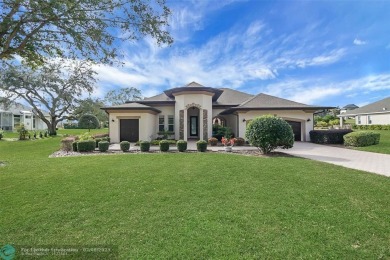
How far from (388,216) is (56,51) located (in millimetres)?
9578

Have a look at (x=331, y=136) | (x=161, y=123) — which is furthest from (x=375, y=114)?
(x=161, y=123)

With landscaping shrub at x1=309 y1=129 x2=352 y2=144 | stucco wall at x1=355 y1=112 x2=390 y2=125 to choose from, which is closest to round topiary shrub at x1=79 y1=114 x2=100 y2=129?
landscaping shrub at x1=309 y1=129 x2=352 y2=144

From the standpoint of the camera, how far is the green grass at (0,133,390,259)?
11.7 ft

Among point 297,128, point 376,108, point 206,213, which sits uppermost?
point 376,108

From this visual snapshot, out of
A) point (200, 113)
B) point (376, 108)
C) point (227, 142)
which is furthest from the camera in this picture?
point (376, 108)

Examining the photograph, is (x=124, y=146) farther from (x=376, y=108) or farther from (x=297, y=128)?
(x=376, y=108)

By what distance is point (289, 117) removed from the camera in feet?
66.5

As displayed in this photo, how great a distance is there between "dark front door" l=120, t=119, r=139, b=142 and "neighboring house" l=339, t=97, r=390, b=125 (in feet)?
123

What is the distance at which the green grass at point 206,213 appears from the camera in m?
3.58

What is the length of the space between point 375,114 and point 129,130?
39.2m

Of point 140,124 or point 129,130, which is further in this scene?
point 129,130

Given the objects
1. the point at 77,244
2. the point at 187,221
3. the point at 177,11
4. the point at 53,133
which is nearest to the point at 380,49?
the point at 177,11

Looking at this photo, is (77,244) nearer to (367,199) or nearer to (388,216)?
(388,216)

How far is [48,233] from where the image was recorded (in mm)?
4043
